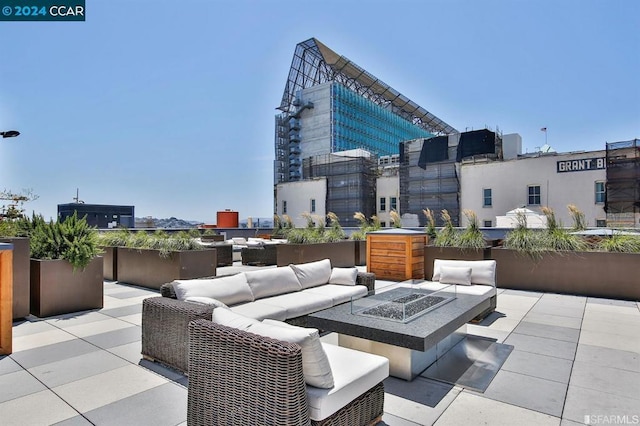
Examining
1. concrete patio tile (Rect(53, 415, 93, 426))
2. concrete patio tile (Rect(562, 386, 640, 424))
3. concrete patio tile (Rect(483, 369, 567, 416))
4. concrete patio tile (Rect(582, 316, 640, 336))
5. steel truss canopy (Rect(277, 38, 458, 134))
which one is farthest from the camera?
steel truss canopy (Rect(277, 38, 458, 134))

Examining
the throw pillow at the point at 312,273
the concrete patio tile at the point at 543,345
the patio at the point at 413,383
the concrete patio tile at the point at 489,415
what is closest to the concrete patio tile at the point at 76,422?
the patio at the point at 413,383

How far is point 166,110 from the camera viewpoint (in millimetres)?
14242

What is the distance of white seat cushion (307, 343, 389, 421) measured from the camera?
1.75 meters

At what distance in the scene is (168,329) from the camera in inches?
119

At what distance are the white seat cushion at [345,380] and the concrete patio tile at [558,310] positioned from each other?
390 cm

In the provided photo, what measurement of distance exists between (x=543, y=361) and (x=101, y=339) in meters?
4.36

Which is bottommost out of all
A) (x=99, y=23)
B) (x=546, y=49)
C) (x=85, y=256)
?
(x=85, y=256)

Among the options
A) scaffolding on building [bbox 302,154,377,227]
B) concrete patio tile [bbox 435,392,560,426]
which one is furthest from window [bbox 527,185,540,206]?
concrete patio tile [bbox 435,392,560,426]

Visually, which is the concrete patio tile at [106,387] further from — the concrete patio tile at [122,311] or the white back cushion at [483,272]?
the white back cushion at [483,272]

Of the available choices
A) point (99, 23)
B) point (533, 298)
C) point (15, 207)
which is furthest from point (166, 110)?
point (533, 298)

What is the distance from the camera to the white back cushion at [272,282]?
13.6ft

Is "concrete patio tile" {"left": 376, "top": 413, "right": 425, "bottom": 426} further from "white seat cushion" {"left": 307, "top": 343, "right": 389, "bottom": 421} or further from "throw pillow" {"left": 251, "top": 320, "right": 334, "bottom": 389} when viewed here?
"throw pillow" {"left": 251, "top": 320, "right": 334, "bottom": 389}

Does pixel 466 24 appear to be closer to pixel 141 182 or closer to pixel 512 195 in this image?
pixel 512 195

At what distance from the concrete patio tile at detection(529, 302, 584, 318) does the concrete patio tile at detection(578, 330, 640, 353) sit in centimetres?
88
